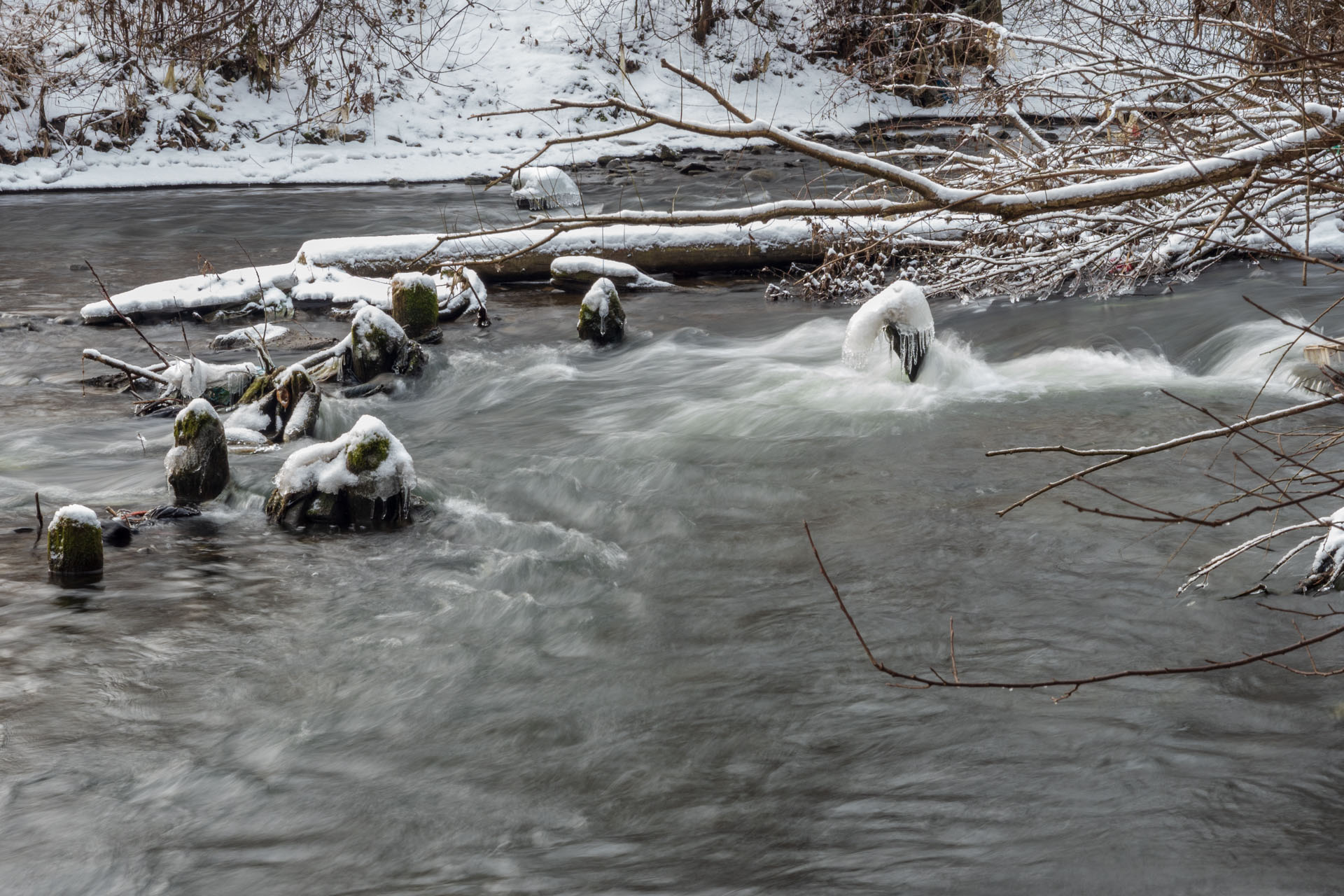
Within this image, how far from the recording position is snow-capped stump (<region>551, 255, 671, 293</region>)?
1270 centimetres

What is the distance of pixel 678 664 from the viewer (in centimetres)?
491

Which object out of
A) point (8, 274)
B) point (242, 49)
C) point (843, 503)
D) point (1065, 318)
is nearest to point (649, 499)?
point (843, 503)

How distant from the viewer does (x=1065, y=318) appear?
10.4m

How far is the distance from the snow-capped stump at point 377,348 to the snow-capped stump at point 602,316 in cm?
174

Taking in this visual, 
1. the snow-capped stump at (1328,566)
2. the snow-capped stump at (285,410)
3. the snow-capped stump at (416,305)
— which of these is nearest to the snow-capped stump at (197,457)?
the snow-capped stump at (285,410)

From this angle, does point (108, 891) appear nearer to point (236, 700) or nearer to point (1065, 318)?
point (236, 700)

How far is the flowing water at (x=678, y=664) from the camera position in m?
3.63

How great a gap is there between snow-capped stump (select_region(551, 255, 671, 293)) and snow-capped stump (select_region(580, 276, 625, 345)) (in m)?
1.91

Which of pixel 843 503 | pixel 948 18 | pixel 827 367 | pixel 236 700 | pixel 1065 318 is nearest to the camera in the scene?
pixel 236 700

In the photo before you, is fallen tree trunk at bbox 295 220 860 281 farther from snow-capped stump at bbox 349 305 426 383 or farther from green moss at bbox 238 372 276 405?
green moss at bbox 238 372 276 405

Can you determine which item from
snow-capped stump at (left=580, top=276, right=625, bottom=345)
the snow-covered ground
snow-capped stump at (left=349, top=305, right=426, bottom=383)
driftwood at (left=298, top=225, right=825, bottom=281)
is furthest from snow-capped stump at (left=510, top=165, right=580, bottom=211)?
snow-capped stump at (left=349, top=305, right=426, bottom=383)

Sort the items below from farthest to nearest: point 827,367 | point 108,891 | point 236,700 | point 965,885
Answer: point 827,367 → point 236,700 → point 108,891 → point 965,885

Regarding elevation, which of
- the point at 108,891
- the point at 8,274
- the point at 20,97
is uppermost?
the point at 20,97

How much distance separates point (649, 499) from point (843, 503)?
1201 mm
